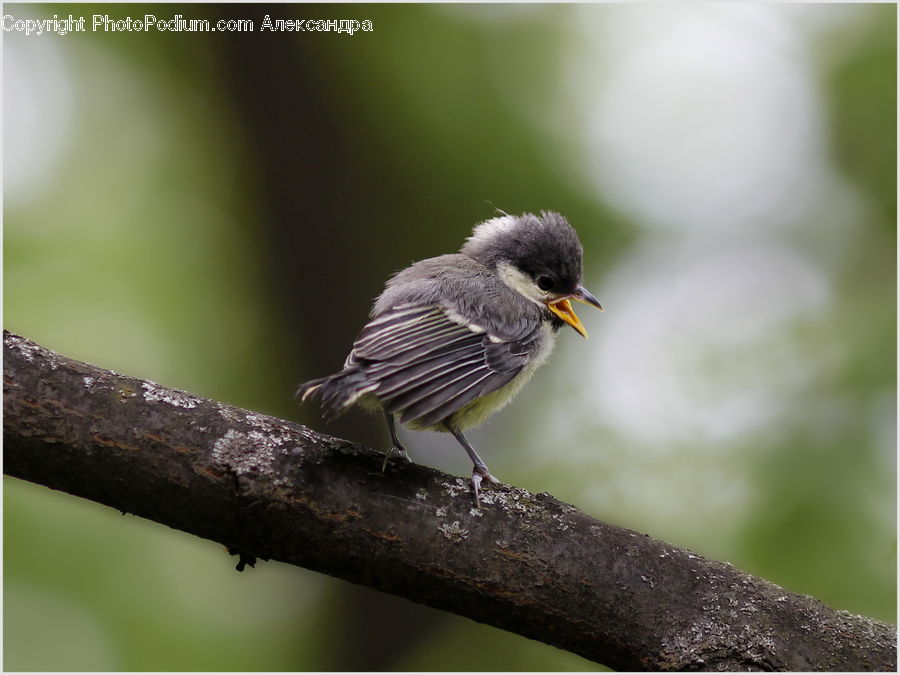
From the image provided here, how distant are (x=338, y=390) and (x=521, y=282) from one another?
170 cm

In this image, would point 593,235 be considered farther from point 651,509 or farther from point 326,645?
point 326,645

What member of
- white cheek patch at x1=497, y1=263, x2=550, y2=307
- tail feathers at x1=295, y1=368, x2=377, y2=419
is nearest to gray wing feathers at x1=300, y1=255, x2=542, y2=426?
tail feathers at x1=295, y1=368, x2=377, y2=419

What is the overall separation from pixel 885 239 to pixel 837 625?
2943mm

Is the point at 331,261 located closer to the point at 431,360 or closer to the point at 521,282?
the point at 521,282

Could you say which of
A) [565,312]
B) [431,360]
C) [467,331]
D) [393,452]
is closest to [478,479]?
[393,452]

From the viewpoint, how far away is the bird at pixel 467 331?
3002 millimetres

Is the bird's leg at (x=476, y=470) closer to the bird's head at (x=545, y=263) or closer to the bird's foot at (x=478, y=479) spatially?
the bird's foot at (x=478, y=479)

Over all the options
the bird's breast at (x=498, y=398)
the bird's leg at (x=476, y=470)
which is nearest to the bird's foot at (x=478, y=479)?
the bird's leg at (x=476, y=470)

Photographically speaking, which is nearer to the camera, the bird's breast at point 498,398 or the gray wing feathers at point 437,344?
the gray wing feathers at point 437,344

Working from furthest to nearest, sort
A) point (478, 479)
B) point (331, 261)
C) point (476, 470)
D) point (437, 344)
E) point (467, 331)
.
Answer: point (331, 261) → point (467, 331) → point (437, 344) → point (476, 470) → point (478, 479)

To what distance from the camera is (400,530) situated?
8.77 ft

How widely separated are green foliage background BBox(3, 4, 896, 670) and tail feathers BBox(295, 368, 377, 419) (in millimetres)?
1958

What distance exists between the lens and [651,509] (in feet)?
15.4

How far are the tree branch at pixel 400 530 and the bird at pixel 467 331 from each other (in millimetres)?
182
